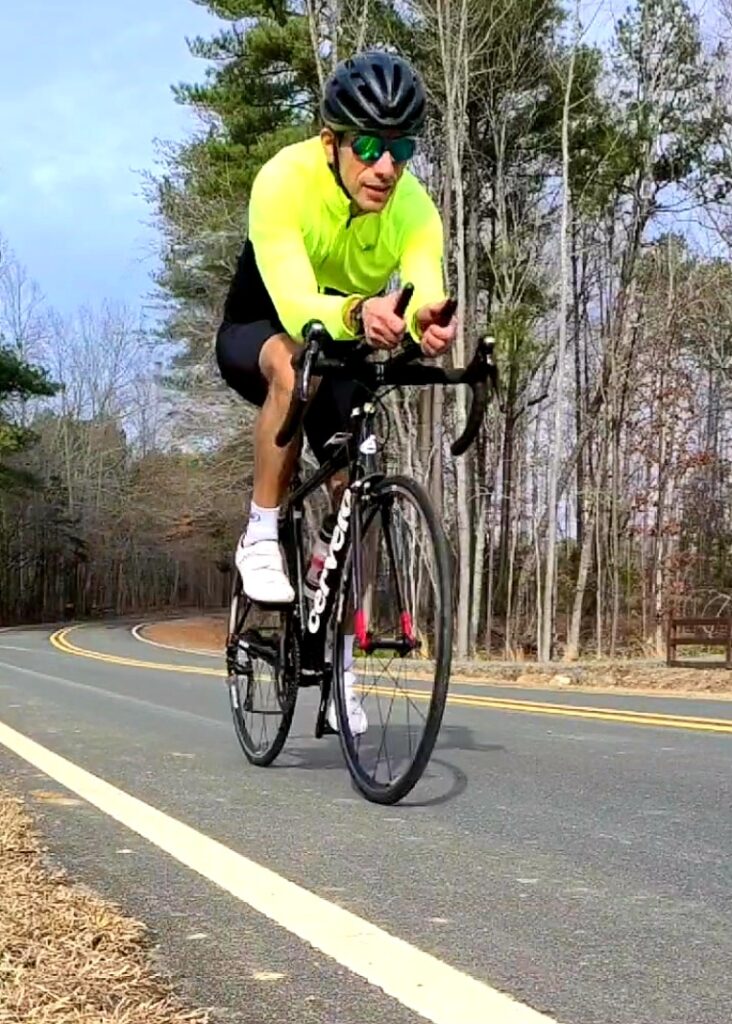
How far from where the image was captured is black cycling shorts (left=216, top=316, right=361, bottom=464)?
3709 mm

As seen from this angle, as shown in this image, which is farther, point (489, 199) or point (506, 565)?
point (506, 565)

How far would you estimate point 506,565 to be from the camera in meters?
34.5

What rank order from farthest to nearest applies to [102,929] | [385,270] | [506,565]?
[506,565] < [385,270] < [102,929]

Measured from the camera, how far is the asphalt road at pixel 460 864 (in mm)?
1907

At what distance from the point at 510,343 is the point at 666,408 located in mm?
6730

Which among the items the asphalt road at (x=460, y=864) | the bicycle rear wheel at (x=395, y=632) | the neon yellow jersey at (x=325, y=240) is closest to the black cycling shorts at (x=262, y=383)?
the neon yellow jersey at (x=325, y=240)

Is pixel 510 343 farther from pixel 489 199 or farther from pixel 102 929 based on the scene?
pixel 102 929

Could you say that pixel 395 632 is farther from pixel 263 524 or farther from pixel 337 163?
pixel 337 163

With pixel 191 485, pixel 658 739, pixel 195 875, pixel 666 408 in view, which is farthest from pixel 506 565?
pixel 195 875

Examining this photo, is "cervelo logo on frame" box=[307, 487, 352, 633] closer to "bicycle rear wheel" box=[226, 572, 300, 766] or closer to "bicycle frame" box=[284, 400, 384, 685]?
"bicycle frame" box=[284, 400, 384, 685]

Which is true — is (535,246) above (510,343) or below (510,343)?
above

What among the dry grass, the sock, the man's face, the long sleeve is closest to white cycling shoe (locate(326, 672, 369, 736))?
the sock

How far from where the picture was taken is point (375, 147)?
11.3 feet

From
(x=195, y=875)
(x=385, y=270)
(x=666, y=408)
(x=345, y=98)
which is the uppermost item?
(x=666, y=408)
